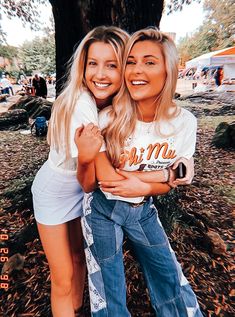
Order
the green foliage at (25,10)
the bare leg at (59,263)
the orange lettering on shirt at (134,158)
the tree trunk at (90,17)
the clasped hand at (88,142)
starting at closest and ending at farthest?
the clasped hand at (88,142)
the orange lettering on shirt at (134,158)
the bare leg at (59,263)
the tree trunk at (90,17)
the green foliage at (25,10)

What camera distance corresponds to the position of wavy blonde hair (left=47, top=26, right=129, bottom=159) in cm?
116

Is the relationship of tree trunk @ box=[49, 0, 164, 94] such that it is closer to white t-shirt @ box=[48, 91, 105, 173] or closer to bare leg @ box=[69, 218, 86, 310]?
white t-shirt @ box=[48, 91, 105, 173]

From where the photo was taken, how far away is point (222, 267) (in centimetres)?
175

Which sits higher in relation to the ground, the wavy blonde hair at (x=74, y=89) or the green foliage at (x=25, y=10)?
the green foliage at (x=25, y=10)

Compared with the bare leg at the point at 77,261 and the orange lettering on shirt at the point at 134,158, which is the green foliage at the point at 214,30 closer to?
A: the orange lettering on shirt at the point at 134,158

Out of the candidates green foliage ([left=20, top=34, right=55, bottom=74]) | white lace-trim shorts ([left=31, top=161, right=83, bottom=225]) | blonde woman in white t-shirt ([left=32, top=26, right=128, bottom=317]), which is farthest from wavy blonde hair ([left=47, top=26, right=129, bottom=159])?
green foliage ([left=20, top=34, right=55, bottom=74])

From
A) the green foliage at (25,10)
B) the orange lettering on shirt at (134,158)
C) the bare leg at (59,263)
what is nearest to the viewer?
the orange lettering on shirt at (134,158)

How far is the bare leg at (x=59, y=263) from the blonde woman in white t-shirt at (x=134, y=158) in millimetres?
138

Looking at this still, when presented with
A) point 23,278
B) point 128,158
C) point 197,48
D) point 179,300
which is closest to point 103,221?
point 128,158

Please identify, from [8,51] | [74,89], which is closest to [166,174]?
[74,89]

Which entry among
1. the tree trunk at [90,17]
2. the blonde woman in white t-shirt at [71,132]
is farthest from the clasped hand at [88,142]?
the tree trunk at [90,17]

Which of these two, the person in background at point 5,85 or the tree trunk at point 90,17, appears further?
the person in background at point 5,85

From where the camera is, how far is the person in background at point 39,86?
64.4 inches

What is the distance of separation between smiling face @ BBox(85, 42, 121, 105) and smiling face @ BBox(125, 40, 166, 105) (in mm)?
67
